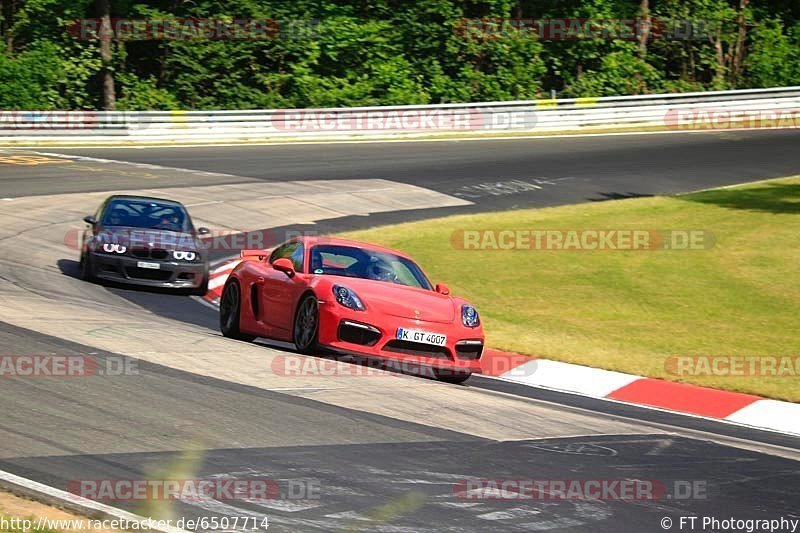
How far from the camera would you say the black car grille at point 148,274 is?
17.2m

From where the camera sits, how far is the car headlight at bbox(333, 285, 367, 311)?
1134 cm

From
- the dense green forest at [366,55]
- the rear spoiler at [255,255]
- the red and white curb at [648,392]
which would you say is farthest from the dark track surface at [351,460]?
the dense green forest at [366,55]

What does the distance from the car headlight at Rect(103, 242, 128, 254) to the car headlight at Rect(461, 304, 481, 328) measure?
682cm

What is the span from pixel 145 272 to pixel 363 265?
18.9 ft

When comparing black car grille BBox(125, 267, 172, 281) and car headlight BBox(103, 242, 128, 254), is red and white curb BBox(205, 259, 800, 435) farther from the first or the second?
car headlight BBox(103, 242, 128, 254)

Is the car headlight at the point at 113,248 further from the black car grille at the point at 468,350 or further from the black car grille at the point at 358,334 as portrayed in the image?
the black car grille at the point at 468,350

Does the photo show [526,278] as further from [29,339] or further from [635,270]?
[29,339]

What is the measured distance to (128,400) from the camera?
8484mm

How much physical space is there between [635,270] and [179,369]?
10.8m

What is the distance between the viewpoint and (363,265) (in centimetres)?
1251

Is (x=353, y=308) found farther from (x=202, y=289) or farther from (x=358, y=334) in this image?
(x=202, y=289)

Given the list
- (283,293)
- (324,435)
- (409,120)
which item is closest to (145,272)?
(283,293)

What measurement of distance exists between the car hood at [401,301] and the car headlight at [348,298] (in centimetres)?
7

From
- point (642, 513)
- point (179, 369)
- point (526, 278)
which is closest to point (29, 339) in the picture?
point (179, 369)
